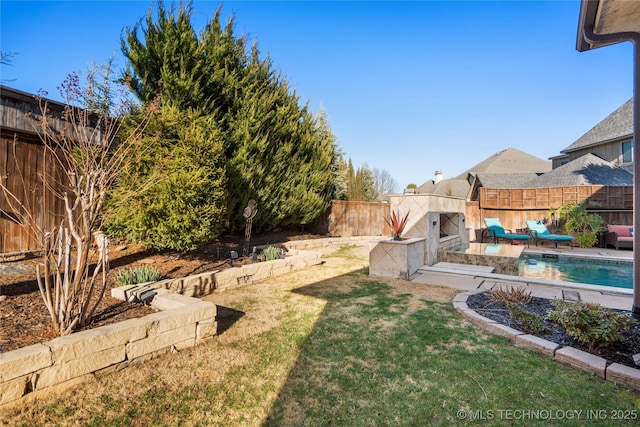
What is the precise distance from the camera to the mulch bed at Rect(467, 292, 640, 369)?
2.72 m

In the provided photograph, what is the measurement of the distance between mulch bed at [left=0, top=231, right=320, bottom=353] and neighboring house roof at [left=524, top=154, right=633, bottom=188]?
17676 millimetres

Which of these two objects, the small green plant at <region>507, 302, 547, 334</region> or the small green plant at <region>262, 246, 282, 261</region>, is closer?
the small green plant at <region>507, 302, 547, 334</region>

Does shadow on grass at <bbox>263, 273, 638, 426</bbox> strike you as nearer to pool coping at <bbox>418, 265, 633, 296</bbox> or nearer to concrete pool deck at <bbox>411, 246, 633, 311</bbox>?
concrete pool deck at <bbox>411, 246, 633, 311</bbox>

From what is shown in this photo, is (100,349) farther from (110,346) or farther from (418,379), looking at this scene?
(418,379)

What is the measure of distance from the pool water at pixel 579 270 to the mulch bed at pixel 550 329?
2815 mm

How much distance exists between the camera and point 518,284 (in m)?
5.39

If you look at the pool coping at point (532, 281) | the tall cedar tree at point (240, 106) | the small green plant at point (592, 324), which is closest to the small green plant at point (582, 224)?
the pool coping at point (532, 281)

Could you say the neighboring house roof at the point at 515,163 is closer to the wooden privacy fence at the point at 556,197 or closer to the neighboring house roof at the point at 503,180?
the neighboring house roof at the point at 503,180

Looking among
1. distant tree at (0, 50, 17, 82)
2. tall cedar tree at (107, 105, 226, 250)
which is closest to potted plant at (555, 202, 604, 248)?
tall cedar tree at (107, 105, 226, 250)

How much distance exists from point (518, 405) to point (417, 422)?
0.79 m

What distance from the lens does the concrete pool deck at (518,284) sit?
15.0 feet

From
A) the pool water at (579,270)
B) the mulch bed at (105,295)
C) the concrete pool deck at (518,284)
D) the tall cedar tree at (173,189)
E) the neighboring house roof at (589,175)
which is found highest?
the neighboring house roof at (589,175)

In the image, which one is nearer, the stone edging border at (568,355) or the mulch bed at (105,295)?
the stone edging border at (568,355)

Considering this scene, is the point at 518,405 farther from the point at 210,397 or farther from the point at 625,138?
the point at 625,138
